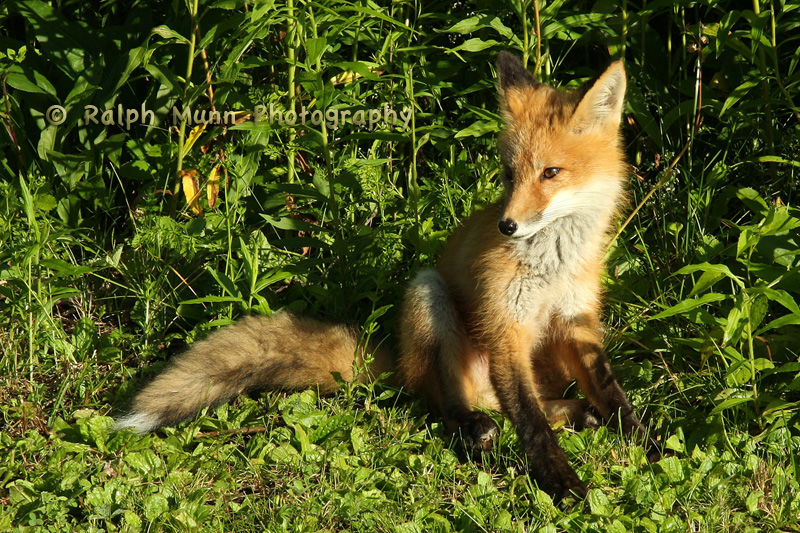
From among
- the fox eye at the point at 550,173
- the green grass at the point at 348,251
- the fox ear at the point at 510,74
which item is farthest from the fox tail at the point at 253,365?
the fox ear at the point at 510,74

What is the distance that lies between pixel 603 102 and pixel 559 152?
338 mm

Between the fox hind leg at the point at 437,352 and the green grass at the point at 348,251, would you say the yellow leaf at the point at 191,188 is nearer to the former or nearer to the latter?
the green grass at the point at 348,251

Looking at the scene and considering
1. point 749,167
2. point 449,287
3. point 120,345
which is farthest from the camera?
point 749,167

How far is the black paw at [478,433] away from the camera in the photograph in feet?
11.4

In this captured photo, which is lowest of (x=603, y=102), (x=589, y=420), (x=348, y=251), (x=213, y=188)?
(x=589, y=420)

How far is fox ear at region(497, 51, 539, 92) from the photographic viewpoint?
370 cm

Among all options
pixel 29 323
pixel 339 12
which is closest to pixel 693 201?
pixel 339 12

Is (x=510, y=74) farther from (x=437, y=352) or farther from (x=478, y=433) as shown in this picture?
(x=478, y=433)

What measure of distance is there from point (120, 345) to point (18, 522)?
53.8 inches

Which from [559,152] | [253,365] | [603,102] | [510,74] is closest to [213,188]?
[253,365]

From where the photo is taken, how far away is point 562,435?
3.62 m

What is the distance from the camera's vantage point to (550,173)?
3.38m

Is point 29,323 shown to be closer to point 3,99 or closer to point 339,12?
point 3,99

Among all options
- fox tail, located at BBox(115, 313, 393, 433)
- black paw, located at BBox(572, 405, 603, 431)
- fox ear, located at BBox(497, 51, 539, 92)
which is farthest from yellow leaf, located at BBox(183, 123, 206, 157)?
black paw, located at BBox(572, 405, 603, 431)
